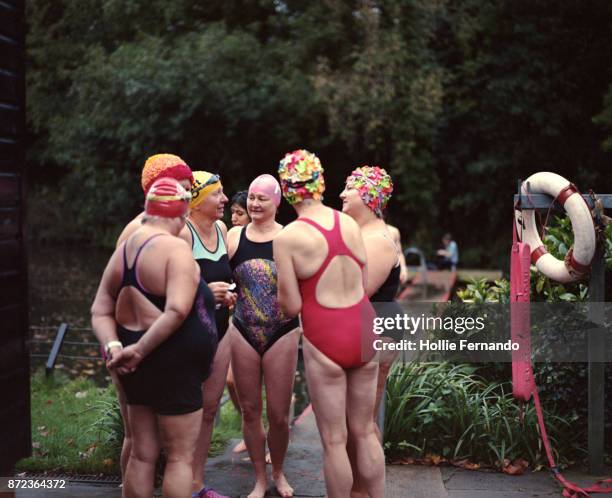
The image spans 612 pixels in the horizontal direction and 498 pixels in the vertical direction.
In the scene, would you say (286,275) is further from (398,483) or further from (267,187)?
(398,483)

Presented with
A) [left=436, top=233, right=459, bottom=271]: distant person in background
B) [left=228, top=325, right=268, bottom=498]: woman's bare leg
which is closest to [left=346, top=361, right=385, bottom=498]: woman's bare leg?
[left=228, top=325, right=268, bottom=498]: woman's bare leg

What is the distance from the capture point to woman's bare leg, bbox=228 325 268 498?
16.9ft

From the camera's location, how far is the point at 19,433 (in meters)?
5.98

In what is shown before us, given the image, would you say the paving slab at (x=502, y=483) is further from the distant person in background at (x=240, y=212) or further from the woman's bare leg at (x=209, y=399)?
the distant person in background at (x=240, y=212)

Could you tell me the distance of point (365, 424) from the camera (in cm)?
452

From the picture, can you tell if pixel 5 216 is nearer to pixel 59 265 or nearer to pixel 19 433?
pixel 19 433

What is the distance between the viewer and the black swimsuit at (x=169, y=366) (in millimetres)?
3891

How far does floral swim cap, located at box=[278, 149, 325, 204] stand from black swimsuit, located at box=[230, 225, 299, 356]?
76 cm

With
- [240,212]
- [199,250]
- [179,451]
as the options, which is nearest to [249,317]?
[199,250]

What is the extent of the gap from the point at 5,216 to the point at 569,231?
4384mm

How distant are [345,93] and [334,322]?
18664 mm

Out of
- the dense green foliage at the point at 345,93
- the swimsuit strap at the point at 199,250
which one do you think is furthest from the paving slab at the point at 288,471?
the dense green foliage at the point at 345,93

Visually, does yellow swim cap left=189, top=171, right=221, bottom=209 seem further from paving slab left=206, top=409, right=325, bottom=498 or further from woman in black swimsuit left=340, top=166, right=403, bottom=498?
paving slab left=206, top=409, right=325, bottom=498

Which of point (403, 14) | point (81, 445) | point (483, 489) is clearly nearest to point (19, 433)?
point (81, 445)
